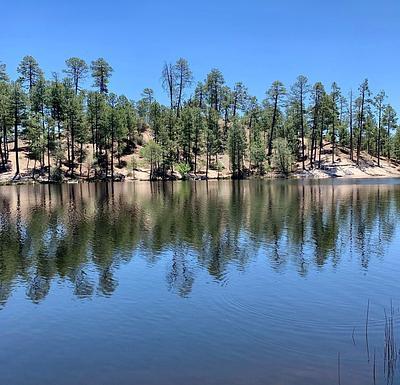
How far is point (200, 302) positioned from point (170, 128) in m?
113

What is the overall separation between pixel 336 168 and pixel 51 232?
102995mm

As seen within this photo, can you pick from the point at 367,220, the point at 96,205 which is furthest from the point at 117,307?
the point at 96,205

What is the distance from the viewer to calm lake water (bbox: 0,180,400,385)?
13.2m

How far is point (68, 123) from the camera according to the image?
116062 millimetres

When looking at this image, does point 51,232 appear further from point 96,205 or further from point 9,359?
point 9,359

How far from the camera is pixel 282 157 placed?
125312 mm

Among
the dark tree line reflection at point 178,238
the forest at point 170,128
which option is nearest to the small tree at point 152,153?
the forest at point 170,128

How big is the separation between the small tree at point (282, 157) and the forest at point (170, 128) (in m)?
0.28

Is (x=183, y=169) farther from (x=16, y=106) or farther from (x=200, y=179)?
(x=16, y=106)

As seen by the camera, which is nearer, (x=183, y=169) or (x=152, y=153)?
(x=152, y=153)

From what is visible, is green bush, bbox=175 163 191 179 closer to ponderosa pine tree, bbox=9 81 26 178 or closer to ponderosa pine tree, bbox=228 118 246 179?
ponderosa pine tree, bbox=228 118 246 179

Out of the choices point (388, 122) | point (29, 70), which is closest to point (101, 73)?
point (29, 70)

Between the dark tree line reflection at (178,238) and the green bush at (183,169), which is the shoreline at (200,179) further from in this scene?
the dark tree line reflection at (178,238)

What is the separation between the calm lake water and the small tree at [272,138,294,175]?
8391 centimetres
